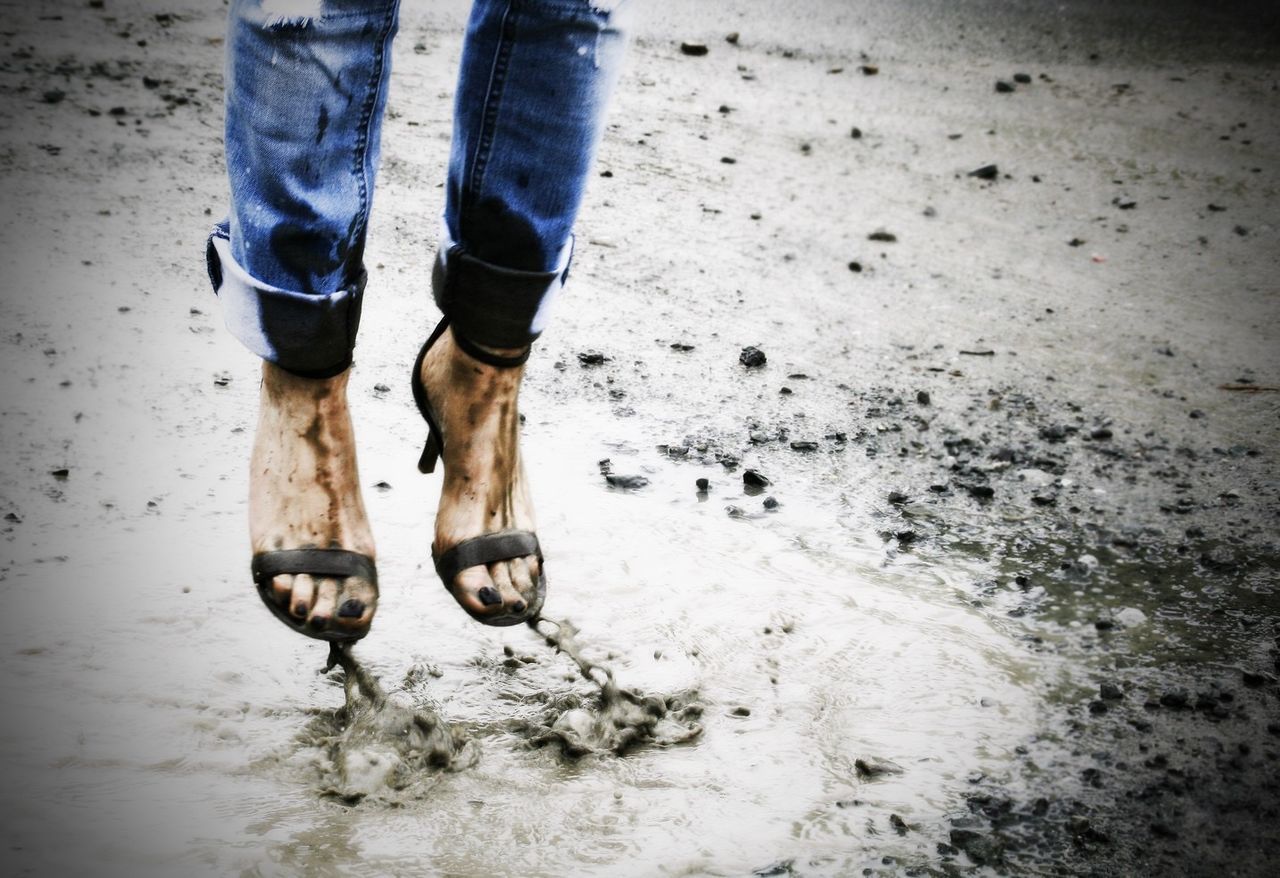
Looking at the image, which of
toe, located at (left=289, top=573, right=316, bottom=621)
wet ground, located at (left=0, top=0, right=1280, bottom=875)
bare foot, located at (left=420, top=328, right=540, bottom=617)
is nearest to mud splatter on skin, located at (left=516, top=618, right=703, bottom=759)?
wet ground, located at (left=0, top=0, right=1280, bottom=875)

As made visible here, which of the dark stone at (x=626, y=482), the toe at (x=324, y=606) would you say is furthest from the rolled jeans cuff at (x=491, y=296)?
the dark stone at (x=626, y=482)

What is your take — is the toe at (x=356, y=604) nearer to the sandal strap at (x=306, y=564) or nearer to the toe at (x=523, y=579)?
the sandal strap at (x=306, y=564)

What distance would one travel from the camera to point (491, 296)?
1347mm

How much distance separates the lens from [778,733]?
1449 millimetres

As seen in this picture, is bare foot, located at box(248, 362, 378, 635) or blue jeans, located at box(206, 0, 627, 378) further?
bare foot, located at box(248, 362, 378, 635)

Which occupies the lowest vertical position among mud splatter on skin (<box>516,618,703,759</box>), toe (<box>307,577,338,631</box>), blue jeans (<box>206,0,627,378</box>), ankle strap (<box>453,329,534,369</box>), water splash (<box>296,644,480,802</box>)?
water splash (<box>296,644,480,802</box>)

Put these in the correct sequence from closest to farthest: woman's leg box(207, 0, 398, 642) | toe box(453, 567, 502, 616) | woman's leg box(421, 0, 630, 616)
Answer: woman's leg box(207, 0, 398, 642), woman's leg box(421, 0, 630, 616), toe box(453, 567, 502, 616)

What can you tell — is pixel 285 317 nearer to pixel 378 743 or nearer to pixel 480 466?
pixel 480 466

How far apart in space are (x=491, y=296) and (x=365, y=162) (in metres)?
0.22

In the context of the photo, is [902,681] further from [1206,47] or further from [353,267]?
[1206,47]

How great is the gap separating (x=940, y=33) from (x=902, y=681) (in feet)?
14.4

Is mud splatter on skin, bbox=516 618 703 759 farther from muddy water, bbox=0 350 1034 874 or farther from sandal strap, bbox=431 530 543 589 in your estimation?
sandal strap, bbox=431 530 543 589

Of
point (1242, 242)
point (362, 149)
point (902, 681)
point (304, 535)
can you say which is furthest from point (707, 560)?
point (1242, 242)

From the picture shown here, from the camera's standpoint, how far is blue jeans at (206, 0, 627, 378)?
1154 mm
